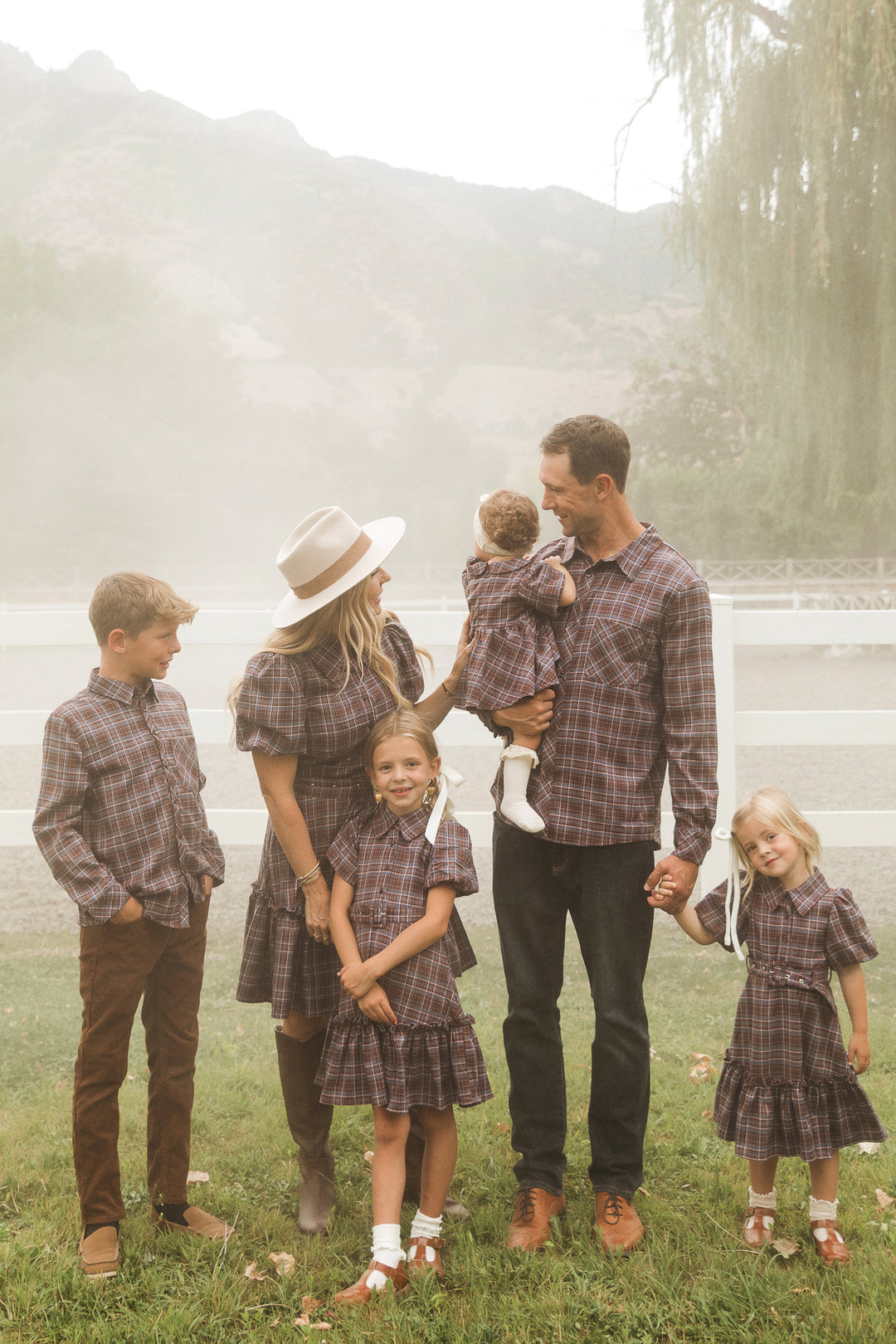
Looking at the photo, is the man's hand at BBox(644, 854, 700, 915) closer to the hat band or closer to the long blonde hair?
the long blonde hair

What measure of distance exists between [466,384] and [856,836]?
118279 millimetres

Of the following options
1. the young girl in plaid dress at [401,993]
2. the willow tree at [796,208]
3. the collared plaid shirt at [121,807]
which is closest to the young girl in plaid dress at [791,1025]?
the young girl in plaid dress at [401,993]

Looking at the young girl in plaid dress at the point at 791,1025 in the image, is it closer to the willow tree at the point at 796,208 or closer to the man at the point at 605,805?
the man at the point at 605,805

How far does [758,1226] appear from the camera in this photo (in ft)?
8.14

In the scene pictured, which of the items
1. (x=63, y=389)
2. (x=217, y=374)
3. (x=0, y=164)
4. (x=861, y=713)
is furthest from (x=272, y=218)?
(x=861, y=713)

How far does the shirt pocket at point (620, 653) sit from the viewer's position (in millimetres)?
2426

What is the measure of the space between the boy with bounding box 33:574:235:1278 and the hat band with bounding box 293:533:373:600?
1.02 ft

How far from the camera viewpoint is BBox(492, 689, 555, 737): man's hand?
98.3 inches

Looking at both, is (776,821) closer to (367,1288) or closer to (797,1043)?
(797,1043)

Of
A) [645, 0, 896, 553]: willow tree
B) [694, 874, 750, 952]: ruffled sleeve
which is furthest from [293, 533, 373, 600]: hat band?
[645, 0, 896, 553]: willow tree

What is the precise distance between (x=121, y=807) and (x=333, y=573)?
76 centimetres

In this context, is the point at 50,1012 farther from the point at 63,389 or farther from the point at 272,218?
the point at 272,218

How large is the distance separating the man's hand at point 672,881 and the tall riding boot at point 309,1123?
3.08ft

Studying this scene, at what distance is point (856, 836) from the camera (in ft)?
14.6
